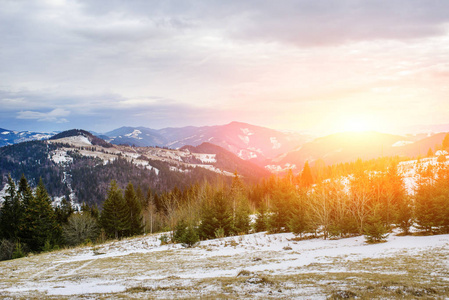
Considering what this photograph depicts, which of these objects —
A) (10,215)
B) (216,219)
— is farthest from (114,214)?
(216,219)

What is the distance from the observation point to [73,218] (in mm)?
51906

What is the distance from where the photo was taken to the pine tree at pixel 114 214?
168ft

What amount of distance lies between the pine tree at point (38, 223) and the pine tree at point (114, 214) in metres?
9.51

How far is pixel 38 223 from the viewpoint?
159 feet

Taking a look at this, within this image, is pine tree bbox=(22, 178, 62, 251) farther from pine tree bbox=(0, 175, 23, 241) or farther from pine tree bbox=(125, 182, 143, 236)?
pine tree bbox=(125, 182, 143, 236)

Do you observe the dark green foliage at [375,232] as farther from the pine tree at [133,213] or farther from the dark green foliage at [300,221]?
the pine tree at [133,213]

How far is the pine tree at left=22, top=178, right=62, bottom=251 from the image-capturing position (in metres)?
47.8

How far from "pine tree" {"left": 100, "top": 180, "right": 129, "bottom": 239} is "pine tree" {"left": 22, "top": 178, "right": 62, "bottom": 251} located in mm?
9506

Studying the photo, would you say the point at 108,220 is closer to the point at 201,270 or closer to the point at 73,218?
the point at 73,218

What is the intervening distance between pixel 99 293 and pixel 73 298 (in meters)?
1.11

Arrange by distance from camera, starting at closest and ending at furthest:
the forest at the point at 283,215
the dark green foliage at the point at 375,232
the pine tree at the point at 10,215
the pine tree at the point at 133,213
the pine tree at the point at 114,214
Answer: the dark green foliage at the point at 375,232
the forest at the point at 283,215
the pine tree at the point at 114,214
the pine tree at the point at 10,215
the pine tree at the point at 133,213

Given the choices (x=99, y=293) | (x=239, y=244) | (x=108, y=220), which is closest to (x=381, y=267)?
(x=99, y=293)

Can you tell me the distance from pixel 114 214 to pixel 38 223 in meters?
13.2

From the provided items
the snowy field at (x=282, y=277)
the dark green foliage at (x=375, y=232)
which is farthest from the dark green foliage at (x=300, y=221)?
the dark green foliage at (x=375, y=232)
